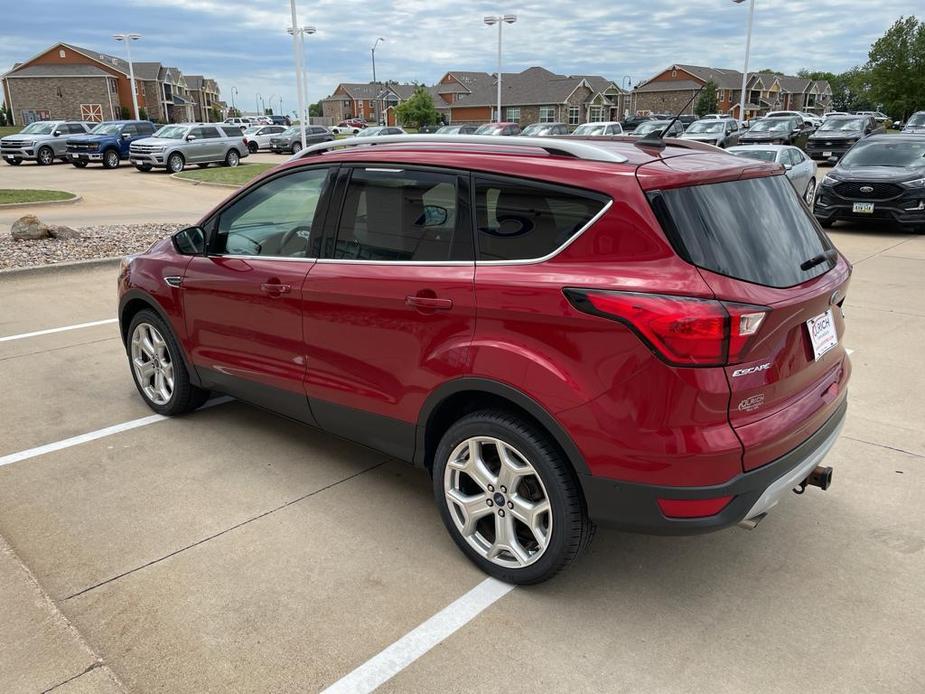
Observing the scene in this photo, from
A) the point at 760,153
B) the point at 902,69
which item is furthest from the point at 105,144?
the point at 902,69

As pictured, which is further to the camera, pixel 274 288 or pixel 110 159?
pixel 110 159

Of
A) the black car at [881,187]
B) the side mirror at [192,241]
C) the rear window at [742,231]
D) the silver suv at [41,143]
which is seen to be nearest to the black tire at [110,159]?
the silver suv at [41,143]

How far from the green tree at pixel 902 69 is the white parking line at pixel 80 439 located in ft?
214

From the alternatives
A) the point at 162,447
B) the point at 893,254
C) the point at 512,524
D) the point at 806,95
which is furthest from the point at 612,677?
the point at 806,95

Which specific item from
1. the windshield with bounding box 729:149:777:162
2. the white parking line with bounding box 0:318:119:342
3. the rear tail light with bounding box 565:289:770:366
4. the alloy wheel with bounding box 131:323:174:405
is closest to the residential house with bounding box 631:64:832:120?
the windshield with bounding box 729:149:777:162

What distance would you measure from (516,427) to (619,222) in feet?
2.90

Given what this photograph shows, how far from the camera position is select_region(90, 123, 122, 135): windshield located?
30359 mm

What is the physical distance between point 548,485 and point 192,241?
2794mm

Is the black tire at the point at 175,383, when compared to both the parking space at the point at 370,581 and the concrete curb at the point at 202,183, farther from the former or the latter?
the concrete curb at the point at 202,183

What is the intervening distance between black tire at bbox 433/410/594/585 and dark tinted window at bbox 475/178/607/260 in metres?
0.67

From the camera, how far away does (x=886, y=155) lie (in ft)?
43.6

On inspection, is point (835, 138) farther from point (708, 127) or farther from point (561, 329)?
point (561, 329)

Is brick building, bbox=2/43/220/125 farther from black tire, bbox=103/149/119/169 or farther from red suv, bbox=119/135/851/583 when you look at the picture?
red suv, bbox=119/135/851/583

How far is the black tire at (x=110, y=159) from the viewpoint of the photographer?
97.0 ft
